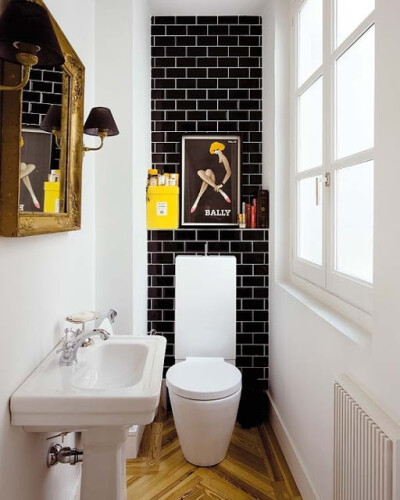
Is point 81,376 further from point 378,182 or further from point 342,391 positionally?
point 378,182

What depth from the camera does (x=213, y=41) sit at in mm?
2828

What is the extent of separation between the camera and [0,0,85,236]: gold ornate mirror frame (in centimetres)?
109

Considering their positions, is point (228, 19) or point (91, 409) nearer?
point (91, 409)

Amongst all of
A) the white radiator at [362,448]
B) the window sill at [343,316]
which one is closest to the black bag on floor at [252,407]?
the window sill at [343,316]

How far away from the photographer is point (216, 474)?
2051 millimetres

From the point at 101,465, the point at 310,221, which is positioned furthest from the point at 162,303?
the point at 101,465

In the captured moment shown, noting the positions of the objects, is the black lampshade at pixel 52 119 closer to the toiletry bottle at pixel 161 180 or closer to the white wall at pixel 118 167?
the white wall at pixel 118 167

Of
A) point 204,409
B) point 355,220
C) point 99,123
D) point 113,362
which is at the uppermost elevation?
point 99,123

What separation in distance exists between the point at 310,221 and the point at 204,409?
118 cm

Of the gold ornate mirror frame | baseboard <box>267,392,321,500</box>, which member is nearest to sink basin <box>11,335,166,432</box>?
the gold ornate mirror frame

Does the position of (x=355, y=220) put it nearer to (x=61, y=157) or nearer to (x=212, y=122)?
(x=61, y=157)

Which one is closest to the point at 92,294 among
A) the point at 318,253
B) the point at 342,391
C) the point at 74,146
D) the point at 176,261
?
the point at 176,261

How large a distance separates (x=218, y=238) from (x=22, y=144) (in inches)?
70.8

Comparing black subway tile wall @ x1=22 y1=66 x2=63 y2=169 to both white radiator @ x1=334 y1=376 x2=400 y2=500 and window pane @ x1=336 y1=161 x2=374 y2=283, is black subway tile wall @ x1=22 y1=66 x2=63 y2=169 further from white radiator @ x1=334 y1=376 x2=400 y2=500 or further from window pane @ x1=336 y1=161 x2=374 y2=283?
white radiator @ x1=334 y1=376 x2=400 y2=500
